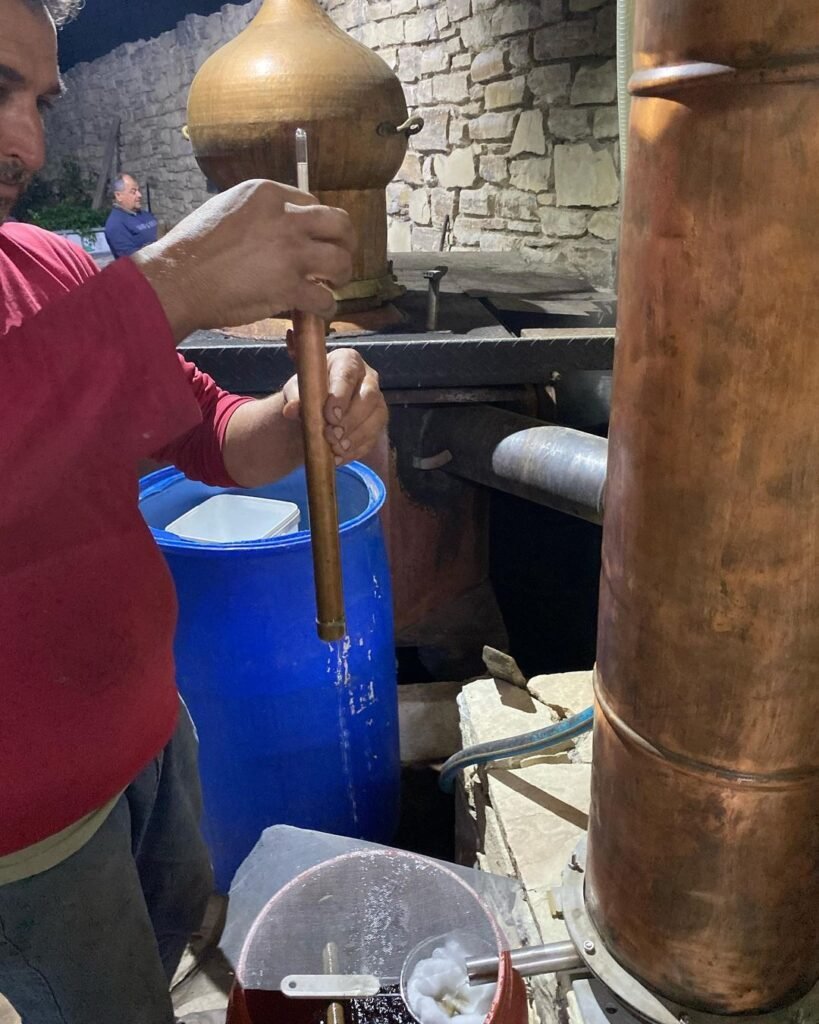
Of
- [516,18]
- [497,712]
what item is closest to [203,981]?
[497,712]


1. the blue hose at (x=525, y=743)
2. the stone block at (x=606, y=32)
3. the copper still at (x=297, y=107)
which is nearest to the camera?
the blue hose at (x=525, y=743)

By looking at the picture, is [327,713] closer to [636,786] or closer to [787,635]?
[636,786]

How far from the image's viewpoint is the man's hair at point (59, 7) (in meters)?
0.78

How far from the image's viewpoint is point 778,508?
670 mm

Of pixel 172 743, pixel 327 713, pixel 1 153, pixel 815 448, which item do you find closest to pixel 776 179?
pixel 815 448

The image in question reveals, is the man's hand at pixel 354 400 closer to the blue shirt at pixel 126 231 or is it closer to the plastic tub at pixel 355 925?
the plastic tub at pixel 355 925

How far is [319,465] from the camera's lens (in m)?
0.81

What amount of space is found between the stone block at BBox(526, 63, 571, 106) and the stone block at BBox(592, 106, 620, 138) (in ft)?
0.66

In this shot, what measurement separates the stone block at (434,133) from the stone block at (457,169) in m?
0.07

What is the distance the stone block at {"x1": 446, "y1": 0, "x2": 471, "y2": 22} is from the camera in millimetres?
3660

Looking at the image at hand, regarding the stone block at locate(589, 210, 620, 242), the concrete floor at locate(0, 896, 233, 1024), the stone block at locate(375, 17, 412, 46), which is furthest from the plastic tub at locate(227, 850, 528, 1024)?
the stone block at locate(375, 17, 412, 46)

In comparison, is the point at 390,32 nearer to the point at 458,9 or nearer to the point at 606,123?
the point at 458,9

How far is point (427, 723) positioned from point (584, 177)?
7.43 ft

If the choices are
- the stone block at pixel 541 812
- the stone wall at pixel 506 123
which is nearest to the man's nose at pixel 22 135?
the stone block at pixel 541 812
